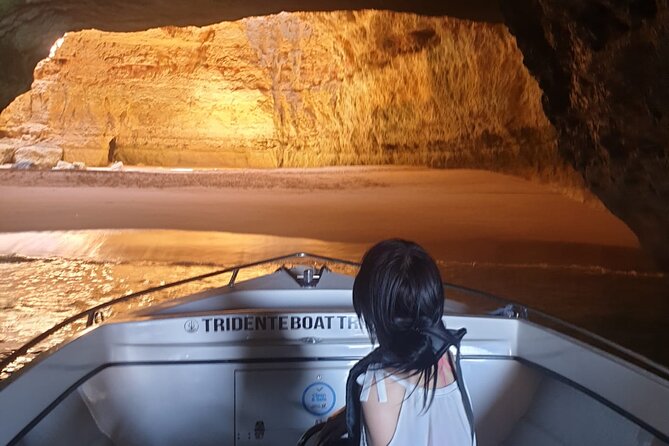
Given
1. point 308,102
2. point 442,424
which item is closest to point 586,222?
point 442,424

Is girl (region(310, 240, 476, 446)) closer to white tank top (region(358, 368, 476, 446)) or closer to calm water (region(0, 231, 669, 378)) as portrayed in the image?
white tank top (region(358, 368, 476, 446))

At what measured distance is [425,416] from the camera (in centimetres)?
131

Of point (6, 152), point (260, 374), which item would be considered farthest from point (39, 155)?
point (260, 374)

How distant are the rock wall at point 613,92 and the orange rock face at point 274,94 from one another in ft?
31.7

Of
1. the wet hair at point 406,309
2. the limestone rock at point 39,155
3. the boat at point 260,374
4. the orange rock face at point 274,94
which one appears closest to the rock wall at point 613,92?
the boat at point 260,374

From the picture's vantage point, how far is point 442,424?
1333 millimetres

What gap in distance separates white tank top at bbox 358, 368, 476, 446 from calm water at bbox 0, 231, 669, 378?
3.27 metres

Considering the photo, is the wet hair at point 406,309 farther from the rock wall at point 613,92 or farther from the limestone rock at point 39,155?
the limestone rock at point 39,155

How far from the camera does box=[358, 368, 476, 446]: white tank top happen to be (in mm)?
1299

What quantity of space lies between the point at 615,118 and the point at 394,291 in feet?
18.5

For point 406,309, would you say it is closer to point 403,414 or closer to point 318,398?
point 403,414

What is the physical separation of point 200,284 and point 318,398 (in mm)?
3718

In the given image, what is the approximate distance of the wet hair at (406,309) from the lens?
1.29 meters

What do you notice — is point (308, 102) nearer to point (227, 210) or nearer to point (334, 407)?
point (227, 210)
